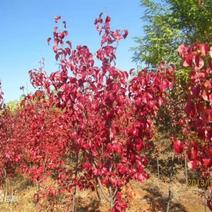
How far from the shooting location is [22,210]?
13.9m

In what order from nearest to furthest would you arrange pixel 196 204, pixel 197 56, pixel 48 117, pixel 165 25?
1. pixel 197 56
2. pixel 48 117
3. pixel 196 204
4. pixel 165 25

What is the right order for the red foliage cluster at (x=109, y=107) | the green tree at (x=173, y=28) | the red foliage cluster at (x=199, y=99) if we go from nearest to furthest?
the red foliage cluster at (x=199, y=99) → the red foliage cluster at (x=109, y=107) → the green tree at (x=173, y=28)

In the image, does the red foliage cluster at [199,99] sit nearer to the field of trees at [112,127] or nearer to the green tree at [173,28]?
the field of trees at [112,127]

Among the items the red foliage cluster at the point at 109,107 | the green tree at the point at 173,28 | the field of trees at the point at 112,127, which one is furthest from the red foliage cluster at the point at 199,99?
the green tree at the point at 173,28

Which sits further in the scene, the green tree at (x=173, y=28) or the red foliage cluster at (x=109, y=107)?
the green tree at (x=173, y=28)

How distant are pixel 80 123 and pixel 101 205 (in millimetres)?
7510

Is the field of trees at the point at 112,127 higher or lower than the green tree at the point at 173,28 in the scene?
lower

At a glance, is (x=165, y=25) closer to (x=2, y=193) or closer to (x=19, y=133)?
(x=19, y=133)

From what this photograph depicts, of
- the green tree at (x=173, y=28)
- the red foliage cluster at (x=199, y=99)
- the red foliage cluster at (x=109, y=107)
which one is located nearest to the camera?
the red foliage cluster at (x=199, y=99)

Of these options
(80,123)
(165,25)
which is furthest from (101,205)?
(165,25)

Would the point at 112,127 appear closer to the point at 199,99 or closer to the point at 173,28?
the point at 199,99

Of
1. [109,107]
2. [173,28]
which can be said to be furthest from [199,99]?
[173,28]

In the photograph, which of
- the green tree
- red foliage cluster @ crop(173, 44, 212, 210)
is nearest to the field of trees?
red foliage cluster @ crop(173, 44, 212, 210)

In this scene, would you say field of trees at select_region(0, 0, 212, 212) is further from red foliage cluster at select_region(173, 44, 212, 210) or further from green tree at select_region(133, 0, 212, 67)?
green tree at select_region(133, 0, 212, 67)
